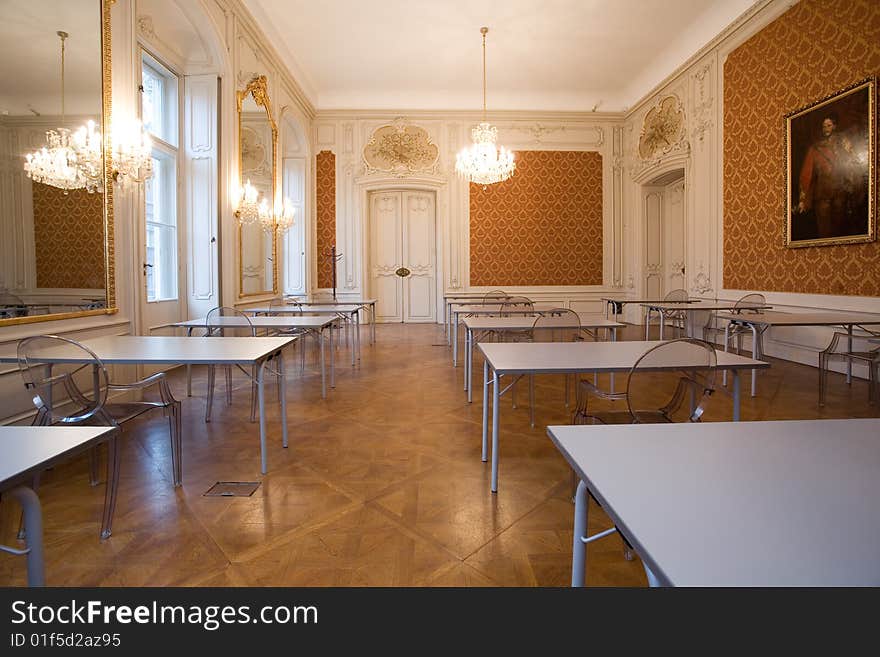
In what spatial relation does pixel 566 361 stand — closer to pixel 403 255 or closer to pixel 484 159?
pixel 484 159

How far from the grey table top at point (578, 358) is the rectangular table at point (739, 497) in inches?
38.4

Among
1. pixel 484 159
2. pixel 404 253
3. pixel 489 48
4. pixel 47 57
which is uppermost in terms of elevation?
pixel 489 48

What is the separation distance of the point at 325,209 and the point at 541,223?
4.31 metres

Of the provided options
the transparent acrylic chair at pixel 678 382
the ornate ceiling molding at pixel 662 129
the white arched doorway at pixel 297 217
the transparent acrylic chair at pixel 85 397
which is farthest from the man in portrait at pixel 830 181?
the white arched doorway at pixel 297 217

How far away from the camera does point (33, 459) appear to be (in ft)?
4.00

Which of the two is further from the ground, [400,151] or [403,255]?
[400,151]

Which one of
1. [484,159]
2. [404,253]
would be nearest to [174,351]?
[484,159]

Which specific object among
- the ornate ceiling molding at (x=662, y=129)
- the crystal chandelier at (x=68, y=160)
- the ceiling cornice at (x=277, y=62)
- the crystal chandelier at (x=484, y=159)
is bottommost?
the crystal chandelier at (x=68, y=160)

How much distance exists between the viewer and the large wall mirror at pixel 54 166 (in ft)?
10.9

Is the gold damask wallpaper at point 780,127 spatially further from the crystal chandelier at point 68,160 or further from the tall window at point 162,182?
the tall window at point 162,182

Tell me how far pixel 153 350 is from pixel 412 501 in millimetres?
1623

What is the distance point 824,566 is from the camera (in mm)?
745

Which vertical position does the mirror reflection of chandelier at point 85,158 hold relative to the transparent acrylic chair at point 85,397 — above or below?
above
